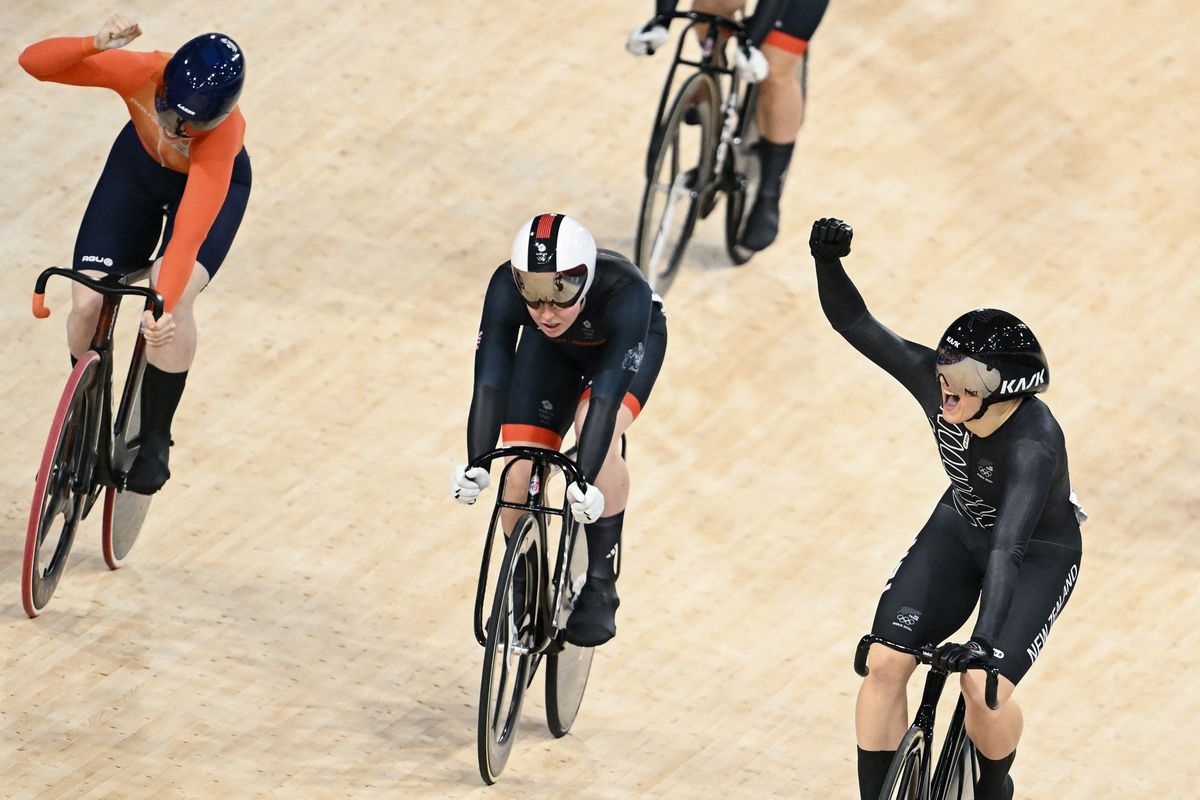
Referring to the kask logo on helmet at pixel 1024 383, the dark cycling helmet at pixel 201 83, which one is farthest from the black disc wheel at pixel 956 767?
the dark cycling helmet at pixel 201 83

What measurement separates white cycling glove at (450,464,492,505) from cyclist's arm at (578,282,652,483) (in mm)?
261

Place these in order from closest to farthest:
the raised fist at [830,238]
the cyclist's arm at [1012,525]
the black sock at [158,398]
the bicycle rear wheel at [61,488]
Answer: the cyclist's arm at [1012,525] → the raised fist at [830,238] → the bicycle rear wheel at [61,488] → the black sock at [158,398]

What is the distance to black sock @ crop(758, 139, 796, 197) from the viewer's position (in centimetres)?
821

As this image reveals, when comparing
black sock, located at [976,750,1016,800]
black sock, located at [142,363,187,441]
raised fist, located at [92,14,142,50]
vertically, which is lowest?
black sock, located at [976,750,1016,800]

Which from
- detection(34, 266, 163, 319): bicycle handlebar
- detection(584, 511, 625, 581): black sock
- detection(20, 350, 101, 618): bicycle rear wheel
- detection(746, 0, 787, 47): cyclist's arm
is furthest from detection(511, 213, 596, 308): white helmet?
detection(746, 0, 787, 47): cyclist's arm

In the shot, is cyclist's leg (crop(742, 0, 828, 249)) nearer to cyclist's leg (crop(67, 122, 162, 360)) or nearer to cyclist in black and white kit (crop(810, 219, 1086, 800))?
cyclist's leg (crop(67, 122, 162, 360))

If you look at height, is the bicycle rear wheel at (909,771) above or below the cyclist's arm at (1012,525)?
below

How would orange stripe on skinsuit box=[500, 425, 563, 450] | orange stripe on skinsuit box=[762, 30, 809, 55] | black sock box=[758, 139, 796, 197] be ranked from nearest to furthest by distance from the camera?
orange stripe on skinsuit box=[500, 425, 563, 450]
orange stripe on skinsuit box=[762, 30, 809, 55]
black sock box=[758, 139, 796, 197]

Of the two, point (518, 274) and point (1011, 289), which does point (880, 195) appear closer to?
point (1011, 289)

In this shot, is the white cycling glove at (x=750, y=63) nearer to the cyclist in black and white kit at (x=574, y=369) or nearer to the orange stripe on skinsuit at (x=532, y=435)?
the cyclist in black and white kit at (x=574, y=369)

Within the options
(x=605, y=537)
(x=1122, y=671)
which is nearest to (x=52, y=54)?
(x=605, y=537)

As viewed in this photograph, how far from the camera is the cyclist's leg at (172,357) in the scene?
570cm

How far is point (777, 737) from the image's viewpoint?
5.84 metres

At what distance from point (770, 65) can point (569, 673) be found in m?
3.30
